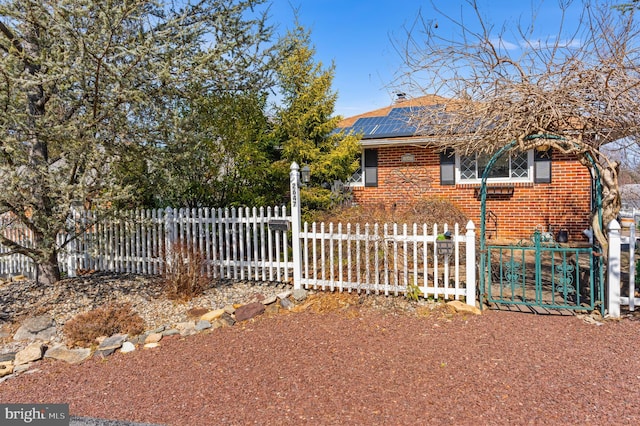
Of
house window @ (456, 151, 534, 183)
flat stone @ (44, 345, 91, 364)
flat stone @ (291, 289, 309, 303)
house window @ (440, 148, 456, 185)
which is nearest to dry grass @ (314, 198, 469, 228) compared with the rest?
house window @ (440, 148, 456, 185)

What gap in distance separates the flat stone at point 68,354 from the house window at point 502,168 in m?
8.84

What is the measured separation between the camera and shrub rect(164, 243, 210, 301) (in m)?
5.97

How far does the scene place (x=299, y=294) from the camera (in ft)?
19.4

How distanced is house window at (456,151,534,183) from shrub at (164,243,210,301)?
23.3ft

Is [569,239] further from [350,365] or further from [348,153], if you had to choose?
[350,365]

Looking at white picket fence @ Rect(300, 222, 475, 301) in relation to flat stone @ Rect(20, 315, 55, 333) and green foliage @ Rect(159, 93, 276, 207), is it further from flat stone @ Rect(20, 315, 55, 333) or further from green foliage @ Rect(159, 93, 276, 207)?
flat stone @ Rect(20, 315, 55, 333)

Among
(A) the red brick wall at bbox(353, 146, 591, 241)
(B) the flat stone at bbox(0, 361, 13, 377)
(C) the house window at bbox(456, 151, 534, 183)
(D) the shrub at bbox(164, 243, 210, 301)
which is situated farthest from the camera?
(C) the house window at bbox(456, 151, 534, 183)

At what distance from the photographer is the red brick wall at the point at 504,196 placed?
382 inches

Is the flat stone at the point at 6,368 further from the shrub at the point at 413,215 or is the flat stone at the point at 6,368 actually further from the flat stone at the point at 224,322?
the shrub at the point at 413,215

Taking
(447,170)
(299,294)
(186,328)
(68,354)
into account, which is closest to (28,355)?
(68,354)

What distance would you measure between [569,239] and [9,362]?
35.7ft

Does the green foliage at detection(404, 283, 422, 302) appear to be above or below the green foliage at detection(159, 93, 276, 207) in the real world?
below

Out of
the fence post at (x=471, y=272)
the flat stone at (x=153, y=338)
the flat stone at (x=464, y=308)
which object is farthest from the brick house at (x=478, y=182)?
the flat stone at (x=153, y=338)

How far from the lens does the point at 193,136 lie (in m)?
5.98
